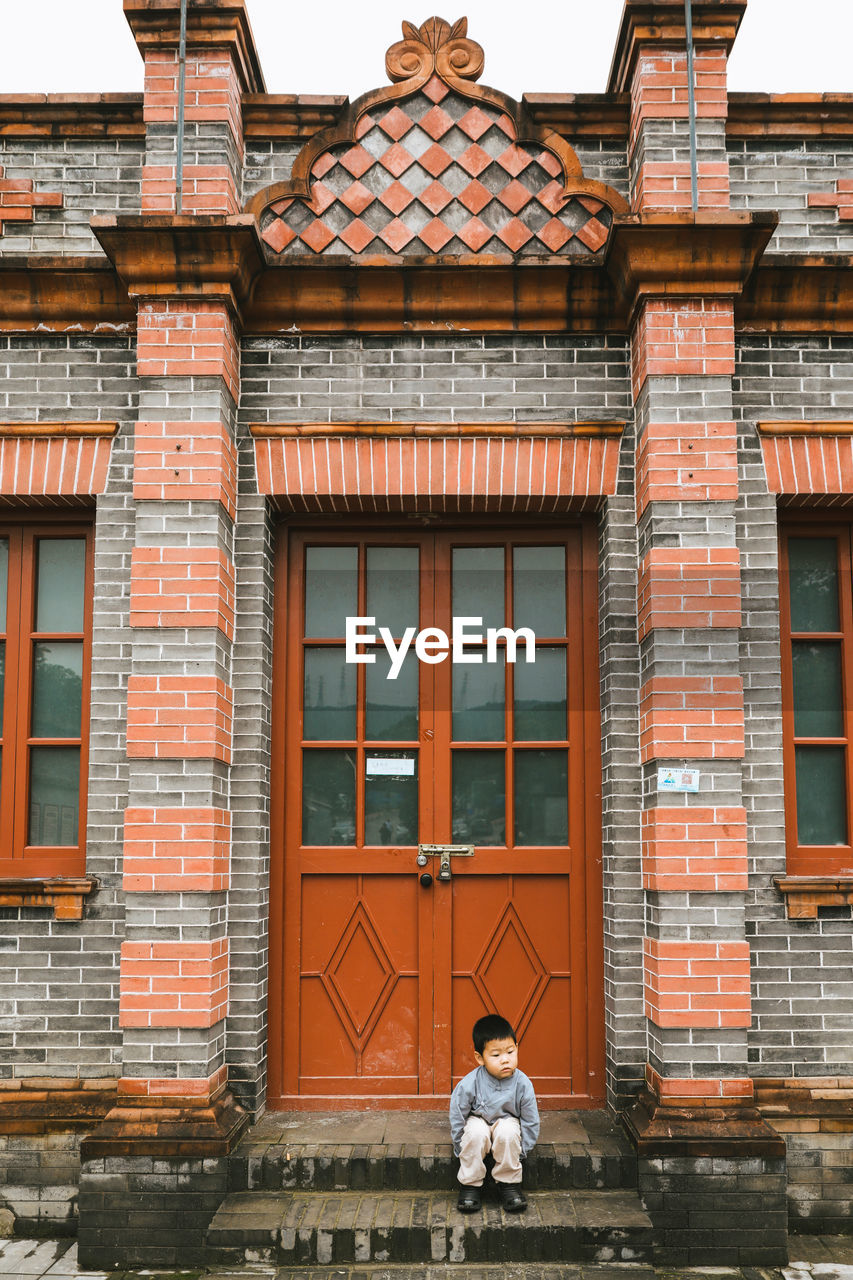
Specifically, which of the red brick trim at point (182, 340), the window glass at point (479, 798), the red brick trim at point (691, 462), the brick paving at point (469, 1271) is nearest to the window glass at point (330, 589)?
the window glass at point (479, 798)

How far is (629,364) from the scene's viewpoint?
17.6ft

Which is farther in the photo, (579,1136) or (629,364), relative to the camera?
(629,364)

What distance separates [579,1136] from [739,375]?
3680mm

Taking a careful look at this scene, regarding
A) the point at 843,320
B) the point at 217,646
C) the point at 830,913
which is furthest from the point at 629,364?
the point at 830,913

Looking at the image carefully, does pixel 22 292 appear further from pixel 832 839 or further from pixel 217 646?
pixel 832 839

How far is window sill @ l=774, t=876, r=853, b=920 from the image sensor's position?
16.4 ft

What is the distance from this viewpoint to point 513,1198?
14.7 ft

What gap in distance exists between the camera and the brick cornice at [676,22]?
5156mm

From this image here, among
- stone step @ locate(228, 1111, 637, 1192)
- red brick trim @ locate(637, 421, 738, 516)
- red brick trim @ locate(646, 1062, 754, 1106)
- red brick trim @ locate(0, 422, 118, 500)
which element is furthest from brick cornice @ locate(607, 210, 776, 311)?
stone step @ locate(228, 1111, 637, 1192)

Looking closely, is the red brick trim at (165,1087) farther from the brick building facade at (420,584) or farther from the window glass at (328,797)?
the window glass at (328,797)

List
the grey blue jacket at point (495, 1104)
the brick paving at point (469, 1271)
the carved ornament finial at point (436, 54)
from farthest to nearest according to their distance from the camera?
the carved ornament finial at point (436, 54)
the grey blue jacket at point (495, 1104)
the brick paving at point (469, 1271)

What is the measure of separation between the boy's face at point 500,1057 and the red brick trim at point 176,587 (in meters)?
2.23

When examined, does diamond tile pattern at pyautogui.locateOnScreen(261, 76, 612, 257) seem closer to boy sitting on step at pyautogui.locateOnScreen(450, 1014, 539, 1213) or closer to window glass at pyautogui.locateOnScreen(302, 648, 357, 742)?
window glass at pyautogui.locateOnScreen(302, 648, 357, 742)

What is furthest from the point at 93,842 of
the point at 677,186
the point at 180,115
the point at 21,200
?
the point at 677,186
